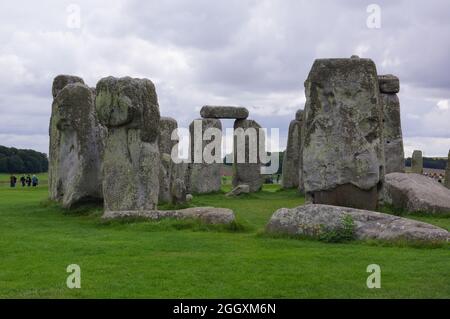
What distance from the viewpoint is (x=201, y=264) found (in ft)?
32.2

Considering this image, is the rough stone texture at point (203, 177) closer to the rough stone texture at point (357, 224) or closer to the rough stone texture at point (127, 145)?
the rough stone texture at point (127, 145)

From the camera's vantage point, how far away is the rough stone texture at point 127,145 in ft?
50.9

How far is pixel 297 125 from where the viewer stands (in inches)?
1216

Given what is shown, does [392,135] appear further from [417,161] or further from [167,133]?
[417,161]

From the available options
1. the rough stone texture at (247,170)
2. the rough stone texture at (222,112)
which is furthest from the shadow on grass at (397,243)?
the rough stone texture at (222,112)

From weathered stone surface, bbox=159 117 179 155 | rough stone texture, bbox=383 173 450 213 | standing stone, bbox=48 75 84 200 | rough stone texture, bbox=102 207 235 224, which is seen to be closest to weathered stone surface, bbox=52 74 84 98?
standing stone, bbox=48 75 84 200

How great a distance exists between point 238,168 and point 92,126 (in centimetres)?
1170

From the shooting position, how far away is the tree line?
6594cm

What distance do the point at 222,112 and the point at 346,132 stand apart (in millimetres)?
13936

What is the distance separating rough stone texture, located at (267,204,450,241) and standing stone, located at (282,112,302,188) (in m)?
18.3

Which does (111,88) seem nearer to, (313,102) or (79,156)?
(79,156)

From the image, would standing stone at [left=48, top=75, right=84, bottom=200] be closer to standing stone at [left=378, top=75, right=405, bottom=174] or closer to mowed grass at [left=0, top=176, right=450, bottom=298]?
mowed grass at [left=0, top=176, right=450, bottom=298]

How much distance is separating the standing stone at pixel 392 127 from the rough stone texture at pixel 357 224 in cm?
1368
